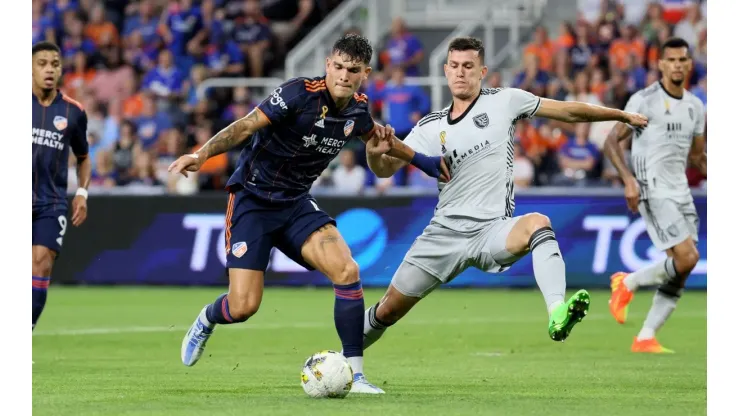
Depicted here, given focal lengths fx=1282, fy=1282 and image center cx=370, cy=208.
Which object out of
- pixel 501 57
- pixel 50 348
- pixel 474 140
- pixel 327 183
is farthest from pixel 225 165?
pixel 474 140

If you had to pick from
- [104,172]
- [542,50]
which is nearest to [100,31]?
[104,172]

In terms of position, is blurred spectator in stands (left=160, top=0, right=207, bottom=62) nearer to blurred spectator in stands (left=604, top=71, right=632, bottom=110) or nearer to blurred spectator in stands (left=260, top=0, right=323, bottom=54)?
blurred spectator in stands (left=260, top=0, right=323, bottom=54)

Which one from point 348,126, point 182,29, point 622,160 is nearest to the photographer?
point 348,126

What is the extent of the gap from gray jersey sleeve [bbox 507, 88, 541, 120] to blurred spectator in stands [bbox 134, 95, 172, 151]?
509 inches

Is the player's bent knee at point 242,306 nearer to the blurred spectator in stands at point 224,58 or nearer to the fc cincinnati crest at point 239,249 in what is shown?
the fc cincinnati crest at point 239,249

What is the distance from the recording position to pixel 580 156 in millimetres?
18547

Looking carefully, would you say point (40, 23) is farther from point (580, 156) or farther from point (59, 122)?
point (59, 122)

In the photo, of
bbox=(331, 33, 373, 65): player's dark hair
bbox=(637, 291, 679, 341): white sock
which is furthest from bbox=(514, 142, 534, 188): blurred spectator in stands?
bbox=(331, 33, 373, 65): player's dark hair

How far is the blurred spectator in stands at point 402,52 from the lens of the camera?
21.6 metres

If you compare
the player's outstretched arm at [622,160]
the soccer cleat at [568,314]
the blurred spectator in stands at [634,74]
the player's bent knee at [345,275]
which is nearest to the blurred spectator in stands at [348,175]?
the blurred spectator in stands at [634,74]

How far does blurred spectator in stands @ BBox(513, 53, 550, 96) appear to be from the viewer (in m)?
19.8

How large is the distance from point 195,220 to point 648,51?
745 cm

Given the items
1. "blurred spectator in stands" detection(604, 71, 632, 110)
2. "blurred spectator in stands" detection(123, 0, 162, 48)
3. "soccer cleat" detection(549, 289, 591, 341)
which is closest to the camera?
"soccer cleat" detection(549, 289, 591, 341)

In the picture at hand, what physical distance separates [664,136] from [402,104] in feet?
28.2
